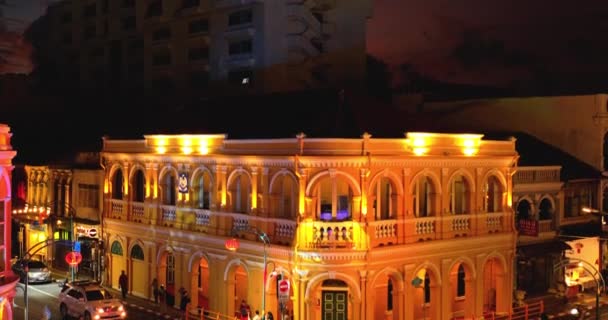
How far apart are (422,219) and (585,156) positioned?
20.2 metres

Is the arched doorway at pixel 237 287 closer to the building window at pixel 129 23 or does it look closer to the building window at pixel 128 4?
the building window at pixel 129 23

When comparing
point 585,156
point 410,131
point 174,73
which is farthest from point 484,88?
point 410,131

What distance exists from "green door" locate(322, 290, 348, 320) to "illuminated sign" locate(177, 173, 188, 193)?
36.5 ft

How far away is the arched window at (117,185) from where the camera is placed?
46438mm

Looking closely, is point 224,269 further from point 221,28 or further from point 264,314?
point 221,28

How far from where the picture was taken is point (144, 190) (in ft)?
144

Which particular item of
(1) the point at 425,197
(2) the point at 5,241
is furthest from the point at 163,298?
(2) the point at 5,241

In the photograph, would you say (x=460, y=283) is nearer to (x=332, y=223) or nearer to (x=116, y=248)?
(x=332, y=223)

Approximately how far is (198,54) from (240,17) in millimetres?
6457

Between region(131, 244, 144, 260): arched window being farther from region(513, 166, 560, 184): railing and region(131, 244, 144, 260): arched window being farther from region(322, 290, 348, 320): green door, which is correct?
region(513, 166, 560, 184): railing

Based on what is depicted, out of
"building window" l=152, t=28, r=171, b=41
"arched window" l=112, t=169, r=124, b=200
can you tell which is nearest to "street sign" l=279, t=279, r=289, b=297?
"arched window" l=112, t=169, r=124, b=200

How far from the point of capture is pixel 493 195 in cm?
3975

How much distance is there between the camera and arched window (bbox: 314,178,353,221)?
33.1 meters

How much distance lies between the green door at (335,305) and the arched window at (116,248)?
57.7ft
